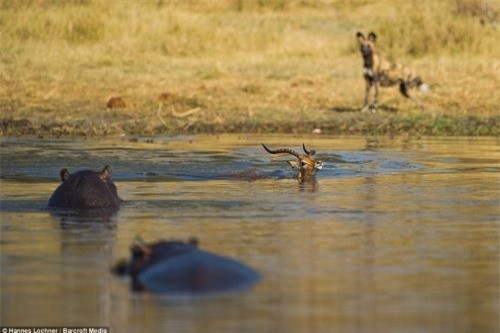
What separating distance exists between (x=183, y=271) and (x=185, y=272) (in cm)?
1

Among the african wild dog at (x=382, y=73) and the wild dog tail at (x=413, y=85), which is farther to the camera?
the african wild dog at (x=382, y=73)

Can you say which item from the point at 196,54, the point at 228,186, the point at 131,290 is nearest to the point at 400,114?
the point at 196,54

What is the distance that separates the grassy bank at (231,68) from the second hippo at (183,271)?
10387mm

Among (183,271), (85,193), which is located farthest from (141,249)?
(85,193)

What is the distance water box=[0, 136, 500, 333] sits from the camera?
6.07m

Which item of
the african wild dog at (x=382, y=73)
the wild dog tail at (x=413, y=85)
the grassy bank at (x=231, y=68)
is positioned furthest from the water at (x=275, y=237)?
the african wild dog at (x=382, y=73)

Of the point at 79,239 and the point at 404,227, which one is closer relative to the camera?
the point at 79,239

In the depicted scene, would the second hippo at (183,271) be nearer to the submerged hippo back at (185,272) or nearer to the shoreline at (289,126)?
the submerged hippo back at (185,272)

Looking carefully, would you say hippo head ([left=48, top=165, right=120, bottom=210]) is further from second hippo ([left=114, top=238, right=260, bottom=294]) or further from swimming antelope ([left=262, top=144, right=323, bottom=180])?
swimming antelope ([left=262, top=144, right=323, bottom=180])

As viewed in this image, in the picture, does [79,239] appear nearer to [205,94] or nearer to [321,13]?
[205,94]

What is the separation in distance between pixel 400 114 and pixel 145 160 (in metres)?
6.58

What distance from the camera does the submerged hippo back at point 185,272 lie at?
259 inches

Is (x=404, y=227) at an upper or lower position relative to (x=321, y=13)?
lower

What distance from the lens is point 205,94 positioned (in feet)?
65.4
